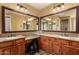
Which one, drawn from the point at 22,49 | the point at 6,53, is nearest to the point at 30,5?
the point at 22,49

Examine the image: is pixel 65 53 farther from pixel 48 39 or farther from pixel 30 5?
pixel 30 5

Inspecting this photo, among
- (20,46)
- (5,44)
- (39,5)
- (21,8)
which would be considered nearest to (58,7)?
(39,5)

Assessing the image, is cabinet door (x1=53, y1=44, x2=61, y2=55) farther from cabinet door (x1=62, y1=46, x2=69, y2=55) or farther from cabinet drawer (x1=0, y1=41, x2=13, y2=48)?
cabinet drawer (x1=0, y1=41, x2=13, y2=48)

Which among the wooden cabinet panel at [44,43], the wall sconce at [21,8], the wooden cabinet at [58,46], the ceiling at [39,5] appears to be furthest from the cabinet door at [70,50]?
the wall sconce at [21,8]

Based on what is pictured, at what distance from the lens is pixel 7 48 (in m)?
1.35

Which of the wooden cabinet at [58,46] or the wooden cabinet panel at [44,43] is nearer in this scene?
the wooden cabinet at [58,46]

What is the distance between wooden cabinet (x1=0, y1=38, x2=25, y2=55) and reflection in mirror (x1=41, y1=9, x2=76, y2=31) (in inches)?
15.6

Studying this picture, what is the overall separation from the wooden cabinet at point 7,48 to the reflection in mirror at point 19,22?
0.20 metres

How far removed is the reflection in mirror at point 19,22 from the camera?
4.50 ft

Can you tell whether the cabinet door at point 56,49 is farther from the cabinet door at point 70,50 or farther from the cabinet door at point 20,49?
the cabinet door at point 20,49

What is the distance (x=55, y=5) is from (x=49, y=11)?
0.12 metres

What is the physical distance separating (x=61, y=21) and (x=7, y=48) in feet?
2.77

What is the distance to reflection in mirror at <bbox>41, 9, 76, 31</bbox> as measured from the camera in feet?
4.55

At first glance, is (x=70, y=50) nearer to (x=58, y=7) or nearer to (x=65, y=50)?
(x=65, y=50)
